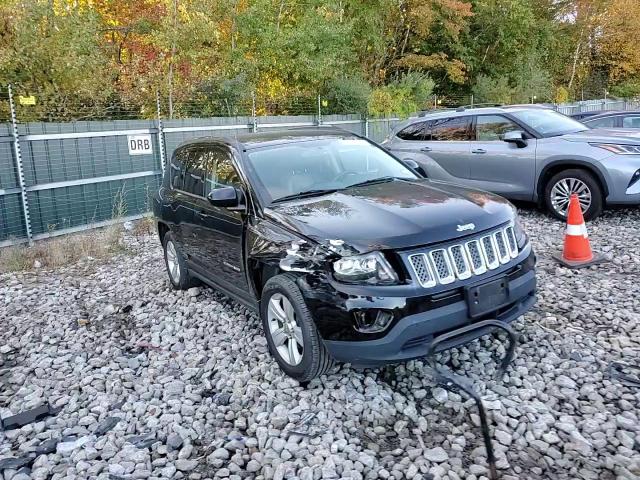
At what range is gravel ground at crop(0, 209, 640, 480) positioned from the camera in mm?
2941

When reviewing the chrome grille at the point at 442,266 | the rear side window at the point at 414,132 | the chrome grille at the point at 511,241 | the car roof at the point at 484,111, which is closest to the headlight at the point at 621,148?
the car roof at the point at 484,111

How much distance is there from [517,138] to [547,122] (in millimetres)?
745

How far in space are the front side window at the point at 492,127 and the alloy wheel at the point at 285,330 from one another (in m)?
5.58

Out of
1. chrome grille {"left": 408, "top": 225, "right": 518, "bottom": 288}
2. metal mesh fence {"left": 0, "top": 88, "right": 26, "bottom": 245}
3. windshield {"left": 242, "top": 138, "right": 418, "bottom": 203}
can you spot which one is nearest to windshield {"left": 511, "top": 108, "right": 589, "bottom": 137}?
windshield {"left": 242, "top": 138, "right": 418, "bottom": 203}

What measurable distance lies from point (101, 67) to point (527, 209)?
8944mm

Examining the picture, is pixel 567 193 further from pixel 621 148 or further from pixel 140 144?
pixel 140 144

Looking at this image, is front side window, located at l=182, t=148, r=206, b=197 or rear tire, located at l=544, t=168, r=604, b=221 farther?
rear tire, located at l=544, t=168, r=604, b=221

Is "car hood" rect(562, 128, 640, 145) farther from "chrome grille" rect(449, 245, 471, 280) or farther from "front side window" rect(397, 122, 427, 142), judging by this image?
"chrome grille" rect(449, 245, 471, 280)

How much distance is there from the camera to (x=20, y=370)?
432 cm

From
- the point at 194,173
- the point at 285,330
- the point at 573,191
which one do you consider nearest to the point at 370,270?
the point at 285,330

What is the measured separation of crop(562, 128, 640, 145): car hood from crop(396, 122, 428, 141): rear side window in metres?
2.28

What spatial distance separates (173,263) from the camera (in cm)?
600

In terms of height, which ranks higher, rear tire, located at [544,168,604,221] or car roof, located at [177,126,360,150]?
car roof, located at [177,126,360,150]

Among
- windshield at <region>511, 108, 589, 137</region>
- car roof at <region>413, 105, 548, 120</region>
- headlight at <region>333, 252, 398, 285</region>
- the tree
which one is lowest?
headlight at <region>333, 252, 398, 285</region>
